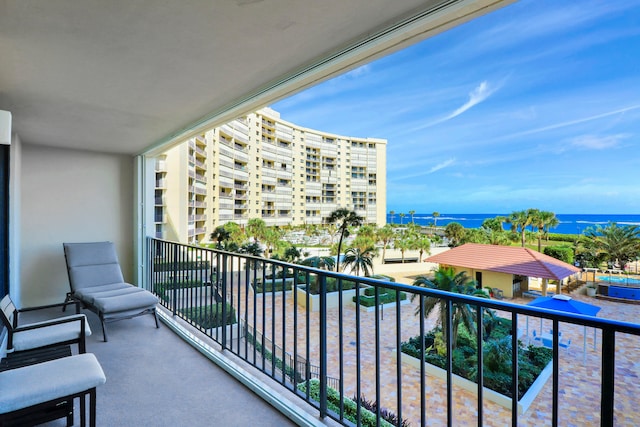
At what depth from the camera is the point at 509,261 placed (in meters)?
20.7

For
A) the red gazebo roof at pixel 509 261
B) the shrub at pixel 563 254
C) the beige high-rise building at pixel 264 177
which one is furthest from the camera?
the shrub at pixel 563 254

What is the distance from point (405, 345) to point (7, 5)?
12924 millimetres

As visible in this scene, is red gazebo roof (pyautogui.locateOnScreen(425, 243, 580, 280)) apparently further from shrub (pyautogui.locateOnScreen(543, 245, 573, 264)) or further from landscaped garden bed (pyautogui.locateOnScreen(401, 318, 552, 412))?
shrub (pyautogui.locateOnScreen(543, 245, 573, 264))

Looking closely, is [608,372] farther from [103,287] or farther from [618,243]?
[618,243]

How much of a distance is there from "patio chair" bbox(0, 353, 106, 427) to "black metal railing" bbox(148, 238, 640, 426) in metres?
0.97

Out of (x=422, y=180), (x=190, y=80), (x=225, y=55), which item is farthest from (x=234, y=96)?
(x=422, y=180)

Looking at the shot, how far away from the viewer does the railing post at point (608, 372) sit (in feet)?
3.20

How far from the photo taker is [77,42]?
6.33 feet

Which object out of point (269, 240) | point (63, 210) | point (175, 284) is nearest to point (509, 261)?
point (175, 284)

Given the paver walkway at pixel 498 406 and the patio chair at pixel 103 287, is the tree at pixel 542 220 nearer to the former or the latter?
the paver walkway at pixel 498 406

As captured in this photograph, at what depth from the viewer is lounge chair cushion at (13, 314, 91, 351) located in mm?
2305

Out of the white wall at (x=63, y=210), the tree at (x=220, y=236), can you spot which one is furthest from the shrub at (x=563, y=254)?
the white wall at (x=63, y=210)

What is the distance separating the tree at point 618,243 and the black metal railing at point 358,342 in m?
15.3

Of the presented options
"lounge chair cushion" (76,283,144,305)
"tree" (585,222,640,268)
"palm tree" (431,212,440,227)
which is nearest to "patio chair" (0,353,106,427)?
"lounge chair cushion" (76,283,144,305)
